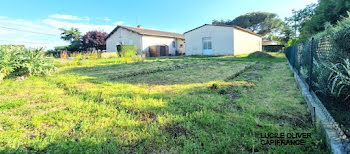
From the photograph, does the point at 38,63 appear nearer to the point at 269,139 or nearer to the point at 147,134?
the point at 147,134

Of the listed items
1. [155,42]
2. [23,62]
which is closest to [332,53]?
[23,62]

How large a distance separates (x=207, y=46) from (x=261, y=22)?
987 inches

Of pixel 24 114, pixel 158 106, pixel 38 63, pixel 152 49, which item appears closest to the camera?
pixel 24 114

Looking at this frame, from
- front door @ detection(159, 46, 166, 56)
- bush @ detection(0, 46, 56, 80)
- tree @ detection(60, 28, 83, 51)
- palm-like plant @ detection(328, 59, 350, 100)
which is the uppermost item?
tree @ detection(60, 28, 83, 51)

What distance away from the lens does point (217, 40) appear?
1747 centimetres

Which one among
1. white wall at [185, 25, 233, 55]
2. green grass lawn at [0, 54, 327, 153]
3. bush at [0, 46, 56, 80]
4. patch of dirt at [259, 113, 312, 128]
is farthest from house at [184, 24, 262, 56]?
patch of dirt at [259, 113, 312, 128]

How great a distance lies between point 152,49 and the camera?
19562 millimetres

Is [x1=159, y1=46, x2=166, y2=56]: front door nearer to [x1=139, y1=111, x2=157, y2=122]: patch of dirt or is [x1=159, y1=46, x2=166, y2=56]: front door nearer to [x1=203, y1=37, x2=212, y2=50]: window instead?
[x1=203, y1=37, x2=212, y2=50]: window

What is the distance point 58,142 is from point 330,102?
3.61m

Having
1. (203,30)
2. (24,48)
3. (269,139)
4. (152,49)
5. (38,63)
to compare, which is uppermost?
(203,30)

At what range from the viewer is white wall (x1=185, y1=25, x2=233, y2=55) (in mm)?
16859

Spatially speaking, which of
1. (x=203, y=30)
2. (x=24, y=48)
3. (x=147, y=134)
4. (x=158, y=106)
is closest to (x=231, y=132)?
(x=147, y=134)

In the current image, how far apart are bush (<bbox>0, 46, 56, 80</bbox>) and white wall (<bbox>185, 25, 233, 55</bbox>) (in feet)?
49.4

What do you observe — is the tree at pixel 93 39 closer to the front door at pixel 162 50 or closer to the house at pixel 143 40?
the house at pixel 143 40
